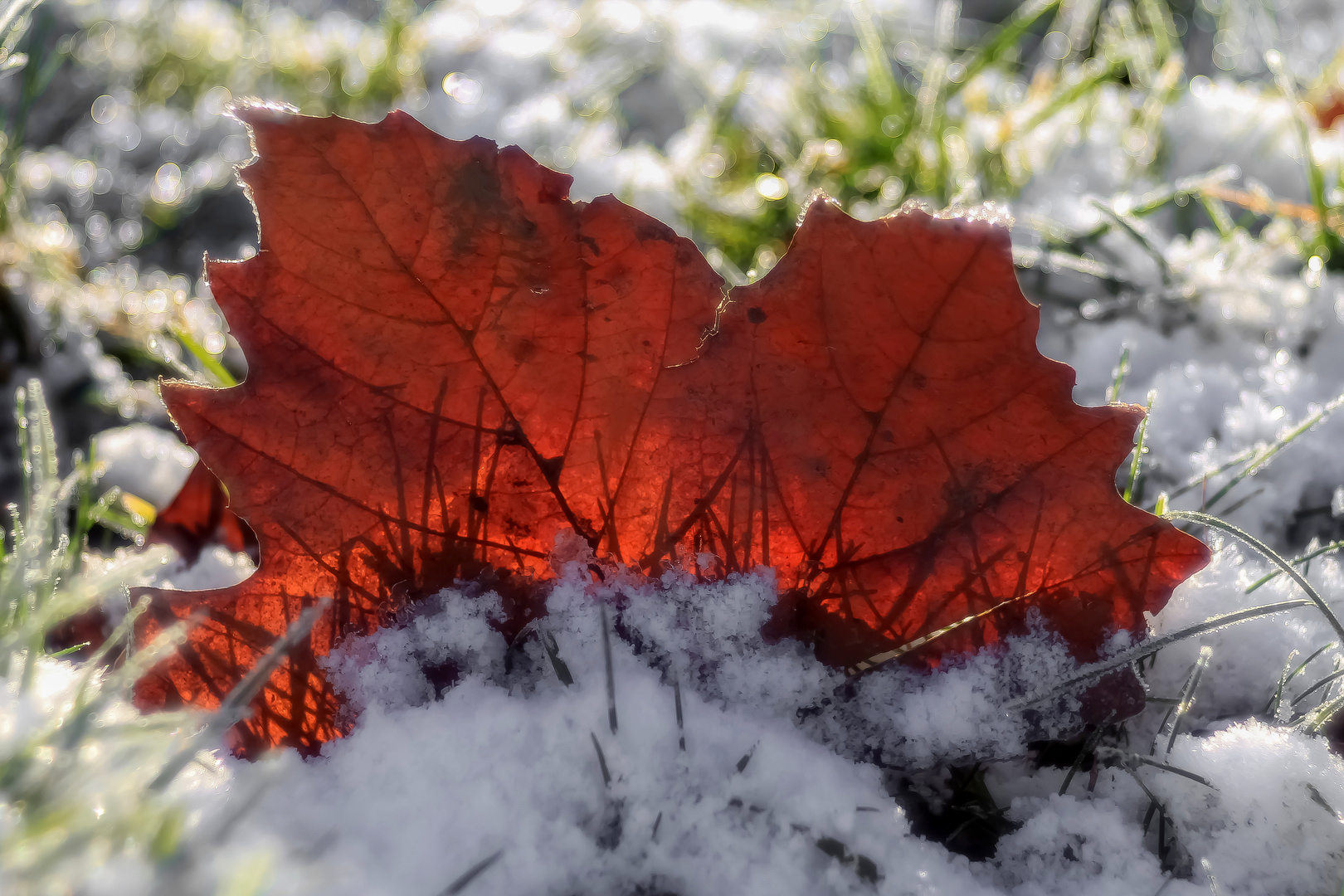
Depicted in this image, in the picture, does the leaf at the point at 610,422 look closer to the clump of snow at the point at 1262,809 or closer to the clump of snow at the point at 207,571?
the clump of snow at the point at 1262,809

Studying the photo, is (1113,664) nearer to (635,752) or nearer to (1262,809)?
(1262,809)

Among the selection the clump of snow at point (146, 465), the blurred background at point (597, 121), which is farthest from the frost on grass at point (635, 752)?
the clump of snow at point (146, 465)

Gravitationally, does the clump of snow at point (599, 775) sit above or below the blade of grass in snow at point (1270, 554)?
below

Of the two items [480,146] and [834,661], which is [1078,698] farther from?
[480,146]

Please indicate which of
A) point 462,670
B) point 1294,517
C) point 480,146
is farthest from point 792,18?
point 462,670

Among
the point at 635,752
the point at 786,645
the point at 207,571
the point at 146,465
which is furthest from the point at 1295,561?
the point at 146,465

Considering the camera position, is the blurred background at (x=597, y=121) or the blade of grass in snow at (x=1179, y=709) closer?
the blade of grass in snow at (x=1179, y=709)
